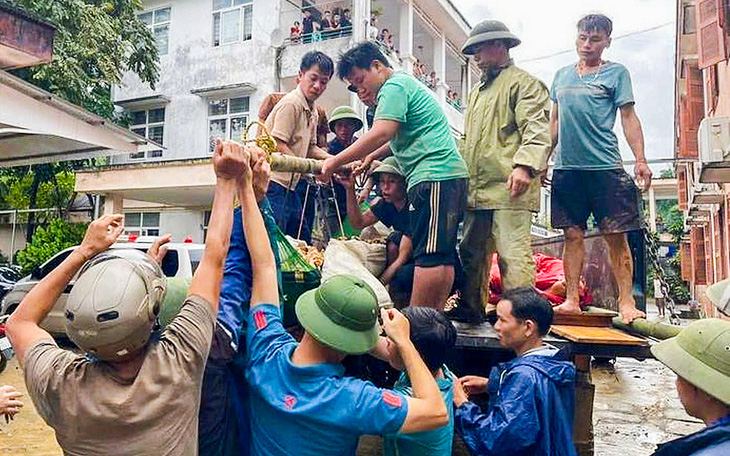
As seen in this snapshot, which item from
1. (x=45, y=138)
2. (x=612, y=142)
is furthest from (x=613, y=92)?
(x=45, y=138)

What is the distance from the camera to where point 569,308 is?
3.41 metres

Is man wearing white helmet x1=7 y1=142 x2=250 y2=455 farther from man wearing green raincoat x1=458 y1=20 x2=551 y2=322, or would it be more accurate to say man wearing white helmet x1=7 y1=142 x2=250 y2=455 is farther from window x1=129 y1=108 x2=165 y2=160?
window x1=129 y1=108 x2=165 y2=160

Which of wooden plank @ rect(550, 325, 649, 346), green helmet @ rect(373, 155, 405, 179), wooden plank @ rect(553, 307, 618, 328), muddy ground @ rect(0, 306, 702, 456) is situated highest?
green helmet @ rect(373, 155, 405, 179)

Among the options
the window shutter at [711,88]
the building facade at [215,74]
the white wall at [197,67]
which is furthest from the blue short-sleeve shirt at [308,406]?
the white wall at [197,67]

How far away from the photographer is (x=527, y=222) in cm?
324

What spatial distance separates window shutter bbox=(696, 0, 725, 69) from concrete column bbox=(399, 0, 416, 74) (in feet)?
23.0

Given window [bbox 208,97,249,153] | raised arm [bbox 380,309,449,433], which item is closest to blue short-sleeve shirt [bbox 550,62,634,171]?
raised arm [bbox 380,309,449,433]

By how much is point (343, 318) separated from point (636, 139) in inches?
101

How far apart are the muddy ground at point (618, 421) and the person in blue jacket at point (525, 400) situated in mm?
795

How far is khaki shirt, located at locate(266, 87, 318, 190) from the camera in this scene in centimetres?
384

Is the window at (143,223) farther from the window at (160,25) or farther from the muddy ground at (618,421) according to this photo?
the muddy ground at (618,421)

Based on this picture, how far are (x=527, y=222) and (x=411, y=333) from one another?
136 cm

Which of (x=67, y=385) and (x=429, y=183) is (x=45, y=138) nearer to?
(x=429, y=183)

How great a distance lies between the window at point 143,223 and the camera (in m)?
17.3
